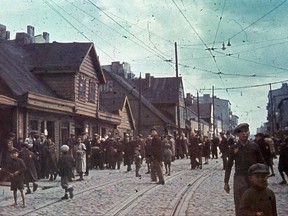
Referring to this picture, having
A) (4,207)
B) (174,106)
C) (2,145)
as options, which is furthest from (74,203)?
(174,106)

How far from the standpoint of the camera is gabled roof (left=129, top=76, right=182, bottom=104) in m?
56.9

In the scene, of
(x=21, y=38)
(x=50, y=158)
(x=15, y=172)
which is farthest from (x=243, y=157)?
(x=21, y=38)

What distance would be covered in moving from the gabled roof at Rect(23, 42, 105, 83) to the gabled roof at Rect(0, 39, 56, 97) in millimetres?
628

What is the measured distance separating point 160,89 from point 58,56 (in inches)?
1205

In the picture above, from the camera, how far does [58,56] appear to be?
2864 centimetres

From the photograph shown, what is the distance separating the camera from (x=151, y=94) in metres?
58.3

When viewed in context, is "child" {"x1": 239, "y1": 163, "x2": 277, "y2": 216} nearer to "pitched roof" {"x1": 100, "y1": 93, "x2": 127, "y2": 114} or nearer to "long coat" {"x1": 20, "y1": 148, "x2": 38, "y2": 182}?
"long coat" {"x1": 20, "y1": 148, "x2": 38, "y2": 182}

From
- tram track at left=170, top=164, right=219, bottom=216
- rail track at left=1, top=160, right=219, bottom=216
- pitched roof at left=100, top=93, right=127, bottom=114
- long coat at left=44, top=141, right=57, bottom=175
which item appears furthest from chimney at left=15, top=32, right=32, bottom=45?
tram track at left=170, top=164, right=219, bottom=216

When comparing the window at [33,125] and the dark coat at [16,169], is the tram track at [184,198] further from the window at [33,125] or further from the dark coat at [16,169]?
the window at [33,125]

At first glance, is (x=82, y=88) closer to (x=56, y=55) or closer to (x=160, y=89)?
(x=56, y=55)

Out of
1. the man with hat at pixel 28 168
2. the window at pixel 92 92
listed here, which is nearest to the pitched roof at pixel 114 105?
the window at pixel 92 92

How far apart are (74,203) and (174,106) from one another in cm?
4590

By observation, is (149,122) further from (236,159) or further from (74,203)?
(236,159)

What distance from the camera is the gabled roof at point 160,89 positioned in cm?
5691
